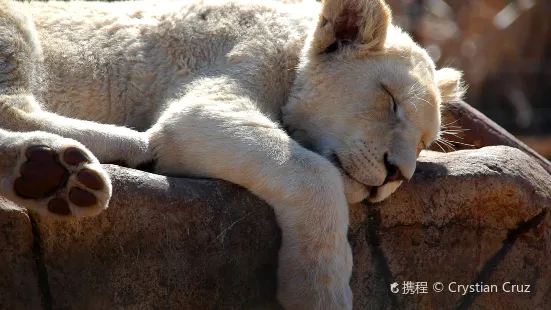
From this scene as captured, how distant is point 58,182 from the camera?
321cm

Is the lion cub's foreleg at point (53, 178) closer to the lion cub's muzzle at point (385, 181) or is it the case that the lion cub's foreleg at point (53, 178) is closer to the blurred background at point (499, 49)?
the lion cub's muzzle at point (385, 181)

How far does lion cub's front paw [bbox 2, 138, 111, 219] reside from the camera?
126 inches

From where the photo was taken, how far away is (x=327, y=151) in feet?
14.3

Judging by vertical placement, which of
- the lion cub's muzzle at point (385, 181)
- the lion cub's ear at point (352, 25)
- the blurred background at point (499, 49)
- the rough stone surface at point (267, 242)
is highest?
the lion cub's ear at point (352, 25)

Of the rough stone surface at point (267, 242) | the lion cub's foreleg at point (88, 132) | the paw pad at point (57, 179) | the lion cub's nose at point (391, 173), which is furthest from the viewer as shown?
the lion cub's nose at point (391, 173)

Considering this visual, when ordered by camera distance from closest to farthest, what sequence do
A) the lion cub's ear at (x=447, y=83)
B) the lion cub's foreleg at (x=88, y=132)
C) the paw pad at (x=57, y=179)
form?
the paw pad at (x=57, y=179) → the lion cub's foreleg at (x=88, y=132) → the lion cub's ear at (x=447, y=83)

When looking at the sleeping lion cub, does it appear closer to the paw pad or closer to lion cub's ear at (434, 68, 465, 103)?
lion cub's ear at (434, 68, 465, 103)

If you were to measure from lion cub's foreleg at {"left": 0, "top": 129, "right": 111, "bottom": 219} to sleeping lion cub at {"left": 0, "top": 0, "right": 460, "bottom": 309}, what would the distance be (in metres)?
0.27

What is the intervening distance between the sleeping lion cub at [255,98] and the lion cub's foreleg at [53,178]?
0.27 metres

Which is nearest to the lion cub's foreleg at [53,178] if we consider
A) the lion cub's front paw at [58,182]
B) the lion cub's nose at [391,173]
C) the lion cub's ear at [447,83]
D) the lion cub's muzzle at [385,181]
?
the lion cub's front paw at [58,182]

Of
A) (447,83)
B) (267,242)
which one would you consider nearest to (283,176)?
(267,242)

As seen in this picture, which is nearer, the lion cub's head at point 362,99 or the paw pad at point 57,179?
the paw pad at point 57,179

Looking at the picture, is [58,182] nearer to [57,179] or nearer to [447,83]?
[57,179]

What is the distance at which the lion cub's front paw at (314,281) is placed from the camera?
11.9 feet
